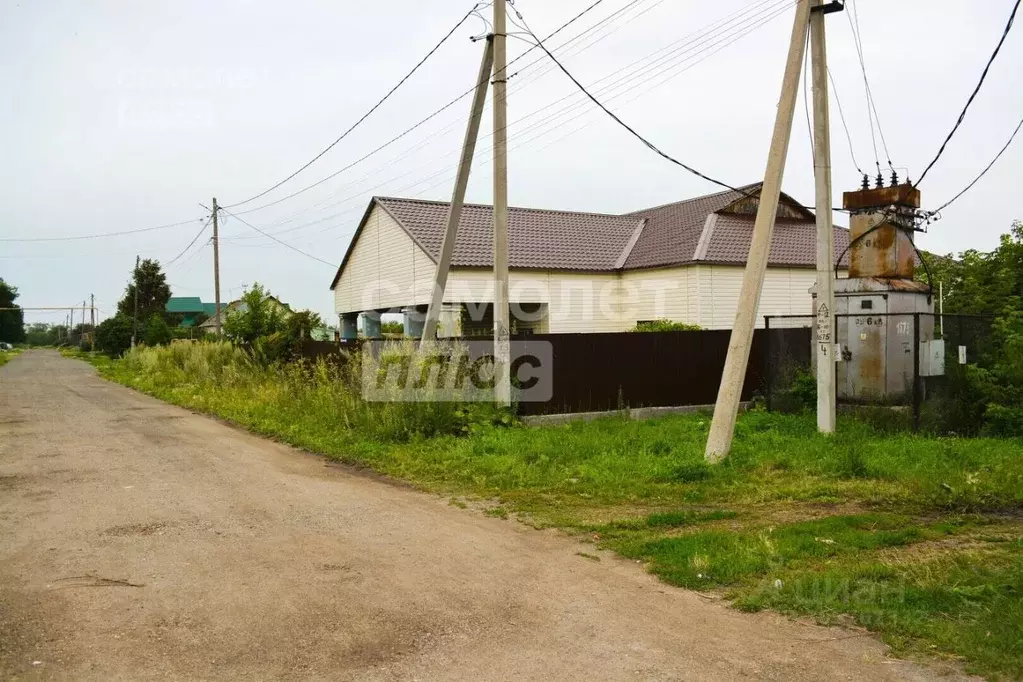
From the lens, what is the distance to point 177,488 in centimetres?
899

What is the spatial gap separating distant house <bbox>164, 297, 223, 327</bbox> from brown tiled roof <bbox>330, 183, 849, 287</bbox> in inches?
3132

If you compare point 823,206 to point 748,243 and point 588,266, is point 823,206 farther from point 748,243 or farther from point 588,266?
point 588,266

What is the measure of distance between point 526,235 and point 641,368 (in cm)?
1308

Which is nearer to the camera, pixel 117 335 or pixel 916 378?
pixel 916 378

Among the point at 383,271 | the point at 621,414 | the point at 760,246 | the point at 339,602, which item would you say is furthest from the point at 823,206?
the point at 383,271

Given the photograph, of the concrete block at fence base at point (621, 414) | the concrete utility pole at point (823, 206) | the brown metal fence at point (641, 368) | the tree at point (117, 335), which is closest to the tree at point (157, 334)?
the tree at point (117, 335)

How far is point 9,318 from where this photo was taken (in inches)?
3900

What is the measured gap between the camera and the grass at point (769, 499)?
16.6 ft

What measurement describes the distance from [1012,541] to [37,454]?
1220cm

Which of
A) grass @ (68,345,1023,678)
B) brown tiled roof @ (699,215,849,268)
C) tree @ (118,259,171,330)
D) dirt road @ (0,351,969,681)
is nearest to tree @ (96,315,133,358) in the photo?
tree @ (118,259,171,330)

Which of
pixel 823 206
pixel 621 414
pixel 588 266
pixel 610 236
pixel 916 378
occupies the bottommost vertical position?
pixel 621 414

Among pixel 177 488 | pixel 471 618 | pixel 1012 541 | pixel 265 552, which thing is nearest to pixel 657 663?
pixel 471 618

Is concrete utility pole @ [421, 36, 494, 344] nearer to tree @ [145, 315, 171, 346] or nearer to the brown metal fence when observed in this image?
the brown metal fence

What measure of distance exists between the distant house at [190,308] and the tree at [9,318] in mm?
17767
